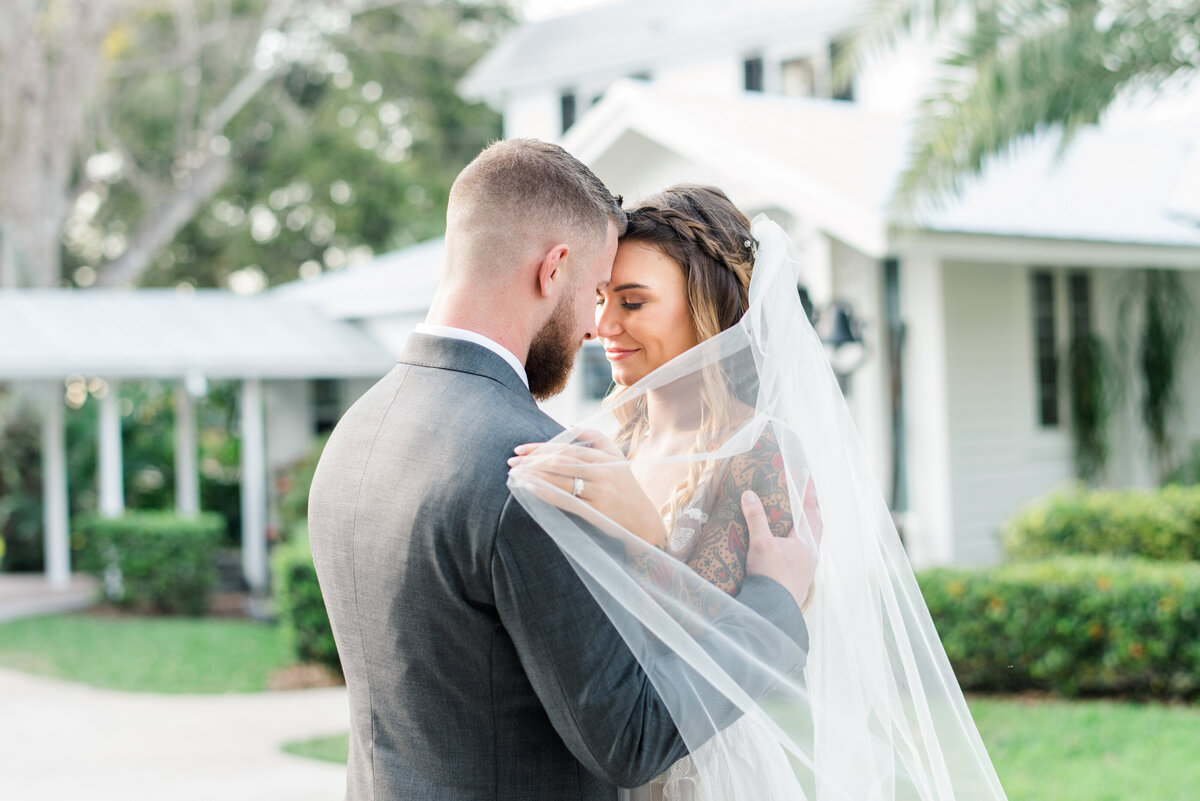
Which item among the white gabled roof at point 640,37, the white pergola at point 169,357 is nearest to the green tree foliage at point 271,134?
the white gabled roof at point 640,37

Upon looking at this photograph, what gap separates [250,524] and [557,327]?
13.2m

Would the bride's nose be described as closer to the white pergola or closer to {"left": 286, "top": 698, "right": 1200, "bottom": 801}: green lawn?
{"left": 286, "top": 698, "right": 1200, "bottom": 801}: green lawn

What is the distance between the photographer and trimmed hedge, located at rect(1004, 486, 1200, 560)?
28.4 feet

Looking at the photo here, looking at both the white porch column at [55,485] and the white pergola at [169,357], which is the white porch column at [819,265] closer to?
the white pergola at [169,357]

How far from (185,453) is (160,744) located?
8517 millimetres

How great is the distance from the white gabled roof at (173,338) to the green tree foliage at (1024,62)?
871cm

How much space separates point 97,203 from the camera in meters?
28.2

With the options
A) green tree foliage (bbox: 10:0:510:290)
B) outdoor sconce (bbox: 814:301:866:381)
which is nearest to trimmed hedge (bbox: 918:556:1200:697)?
outdoor sconce (bbox: 814:301:866:381)

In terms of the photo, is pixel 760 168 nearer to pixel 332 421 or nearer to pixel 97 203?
pixel 332 421

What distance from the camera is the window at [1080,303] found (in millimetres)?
12102

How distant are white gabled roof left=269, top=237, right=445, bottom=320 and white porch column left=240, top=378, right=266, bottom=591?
194 cm

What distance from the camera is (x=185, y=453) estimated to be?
51.6ft

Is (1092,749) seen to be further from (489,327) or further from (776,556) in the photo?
(489,327)

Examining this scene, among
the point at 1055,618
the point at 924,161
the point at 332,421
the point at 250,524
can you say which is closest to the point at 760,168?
the point at 924,161
